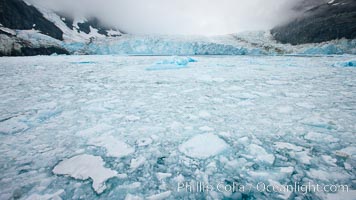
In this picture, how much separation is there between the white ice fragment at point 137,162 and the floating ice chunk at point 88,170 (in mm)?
105

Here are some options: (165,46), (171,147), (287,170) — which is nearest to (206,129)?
(171,147)

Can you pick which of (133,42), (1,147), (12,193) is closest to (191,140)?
(12,193)

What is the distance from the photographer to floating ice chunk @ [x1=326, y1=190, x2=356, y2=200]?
0.79 m

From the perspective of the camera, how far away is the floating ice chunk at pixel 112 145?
1.15 metres

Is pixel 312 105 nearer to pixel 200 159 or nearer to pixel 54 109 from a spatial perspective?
pixel 200 159

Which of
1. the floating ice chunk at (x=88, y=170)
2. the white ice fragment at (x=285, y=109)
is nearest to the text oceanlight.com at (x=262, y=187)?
the floating ice chunk at (x=88, y=170)

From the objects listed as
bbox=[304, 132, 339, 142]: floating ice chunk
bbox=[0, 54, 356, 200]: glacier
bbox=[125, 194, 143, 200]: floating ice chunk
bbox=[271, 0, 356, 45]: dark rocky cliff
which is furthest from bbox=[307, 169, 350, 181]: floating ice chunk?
bbox=[271, 0, 356, 45]: dark rocky cliff

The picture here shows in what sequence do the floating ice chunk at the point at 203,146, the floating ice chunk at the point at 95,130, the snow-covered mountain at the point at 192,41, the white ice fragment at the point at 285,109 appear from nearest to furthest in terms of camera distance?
1. the floating ice chunk at the point at 203,146
2. the floating ice chunk at the point at 95,130
3. the white ice fragment at the point at 285,109
4. the snow-covered mountain at the point at 192,41

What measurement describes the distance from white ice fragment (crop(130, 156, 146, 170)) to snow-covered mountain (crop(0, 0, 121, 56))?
2241cm

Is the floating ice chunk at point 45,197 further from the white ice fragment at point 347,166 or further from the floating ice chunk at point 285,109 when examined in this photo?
the floating ice chunk at point 285,109

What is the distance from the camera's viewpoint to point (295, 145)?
1.21 meters

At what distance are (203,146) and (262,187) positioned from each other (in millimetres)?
448

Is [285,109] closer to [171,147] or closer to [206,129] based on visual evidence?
[206,129]

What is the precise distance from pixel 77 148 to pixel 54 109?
3.46 feet
